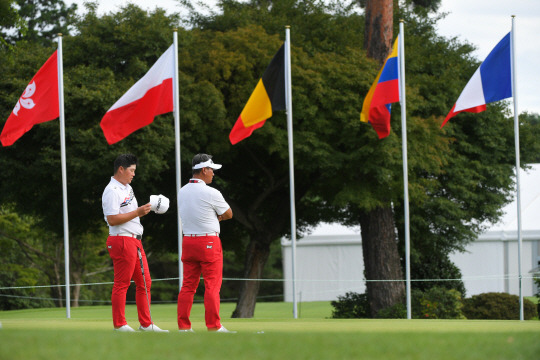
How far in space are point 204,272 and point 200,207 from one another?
24.3 inches

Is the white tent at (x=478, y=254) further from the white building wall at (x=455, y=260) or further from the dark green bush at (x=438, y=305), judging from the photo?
the dark green bush at (x=438, y=305)

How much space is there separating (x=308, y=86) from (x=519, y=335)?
14.6 metres

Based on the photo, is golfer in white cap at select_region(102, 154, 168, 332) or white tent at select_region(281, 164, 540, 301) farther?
white tent at select_region(281, 164, 540, 301)

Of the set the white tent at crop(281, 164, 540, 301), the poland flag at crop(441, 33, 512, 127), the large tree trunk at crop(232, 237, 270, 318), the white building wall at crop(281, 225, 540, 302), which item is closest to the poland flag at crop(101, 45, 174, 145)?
the poland flag at crop(441, 33, 512, 127)

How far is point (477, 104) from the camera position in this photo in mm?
16234

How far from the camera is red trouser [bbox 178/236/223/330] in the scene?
312 inches

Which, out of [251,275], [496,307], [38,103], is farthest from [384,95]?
[251,275]

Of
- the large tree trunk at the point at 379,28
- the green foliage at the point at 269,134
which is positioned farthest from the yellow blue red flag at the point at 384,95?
the large tree trunk at the point at 379,28

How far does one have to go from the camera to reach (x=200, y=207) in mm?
7992

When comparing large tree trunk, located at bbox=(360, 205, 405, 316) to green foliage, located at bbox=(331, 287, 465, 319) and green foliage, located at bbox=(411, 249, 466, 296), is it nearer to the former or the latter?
green foliage, located at bbox=(331, 287, 465, 319)

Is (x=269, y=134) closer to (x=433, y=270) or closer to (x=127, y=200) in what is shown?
(x=433, y=270)

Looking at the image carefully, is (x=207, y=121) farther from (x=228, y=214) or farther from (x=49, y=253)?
(x=49, y=253)

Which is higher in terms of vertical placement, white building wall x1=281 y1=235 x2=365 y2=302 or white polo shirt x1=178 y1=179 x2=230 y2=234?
white polo shirt x1=178 y1=179 x2=230 y2=234

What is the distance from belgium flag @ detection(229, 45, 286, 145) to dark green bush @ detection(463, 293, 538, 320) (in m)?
7.64
